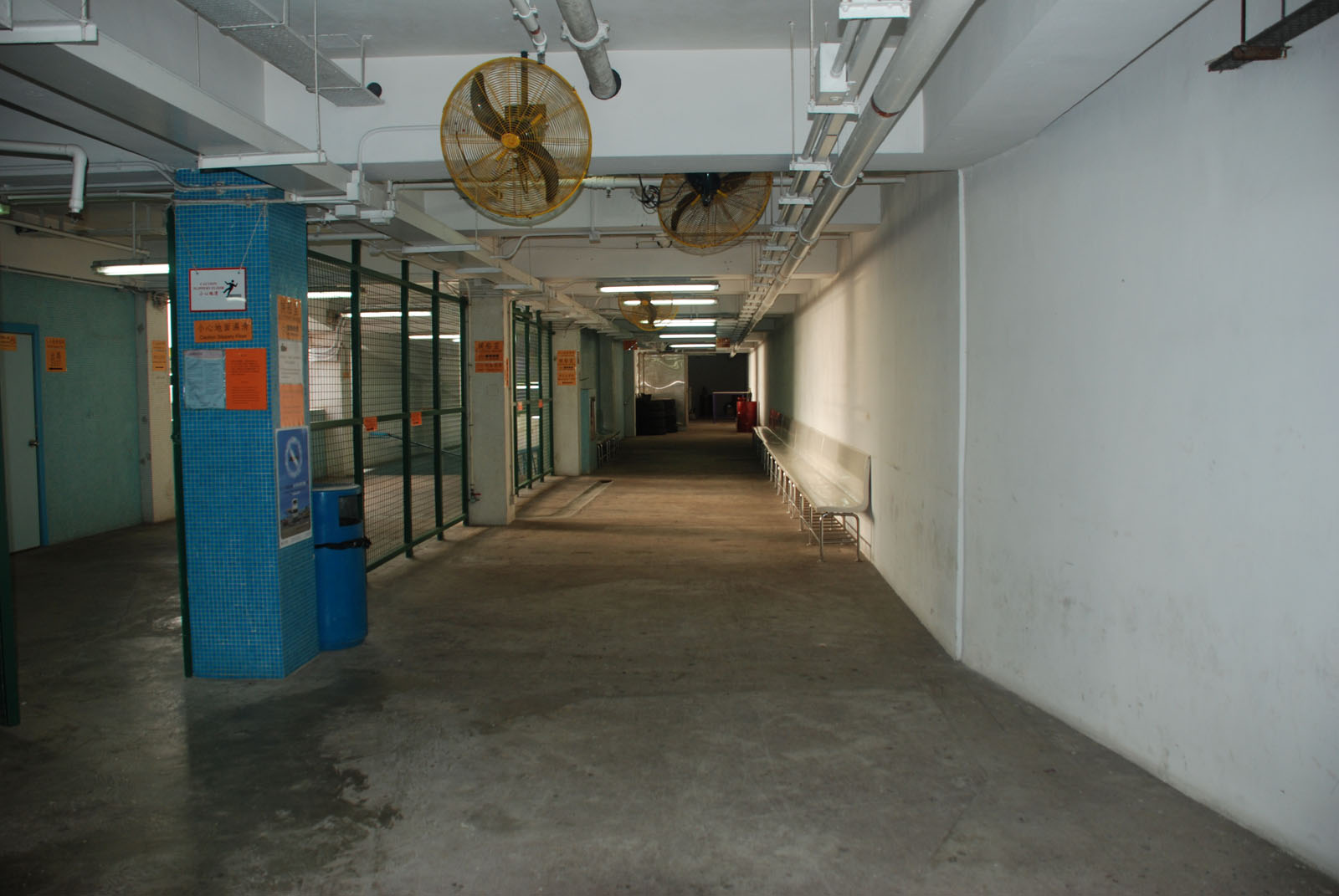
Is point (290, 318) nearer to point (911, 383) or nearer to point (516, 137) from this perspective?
point (516, 137)

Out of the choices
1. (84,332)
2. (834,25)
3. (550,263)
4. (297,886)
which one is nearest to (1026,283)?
(834,25)

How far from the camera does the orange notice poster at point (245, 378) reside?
13.2ft

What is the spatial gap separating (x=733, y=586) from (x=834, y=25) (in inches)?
147

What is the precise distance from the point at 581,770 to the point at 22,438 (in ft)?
22.3

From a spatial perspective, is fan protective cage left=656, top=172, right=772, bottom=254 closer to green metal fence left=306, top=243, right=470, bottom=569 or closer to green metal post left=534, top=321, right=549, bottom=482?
green metal fence left=306, top=243, right=470, bottom=569

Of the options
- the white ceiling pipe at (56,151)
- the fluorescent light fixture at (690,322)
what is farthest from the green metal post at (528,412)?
the white ceiling pipe at (56,151)

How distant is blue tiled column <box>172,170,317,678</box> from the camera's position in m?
4.02

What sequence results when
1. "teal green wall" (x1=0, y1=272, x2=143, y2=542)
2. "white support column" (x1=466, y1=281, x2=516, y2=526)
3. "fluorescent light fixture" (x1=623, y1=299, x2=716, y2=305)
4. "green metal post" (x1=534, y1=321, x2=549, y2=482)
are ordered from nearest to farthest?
"teal green wall" (x1=0, y1=272, x2=143, y2=542), "white support column" (x1=466, y1=281, x2=516, y2=526), "fluorescent light fixture" (x1=623, y1=299, x2=716, y2=305), "green metal post" (x1=534, y1=321, x2=549, y2=482)

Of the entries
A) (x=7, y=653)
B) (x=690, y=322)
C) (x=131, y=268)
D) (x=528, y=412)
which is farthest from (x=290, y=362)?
(x=690, y=322)

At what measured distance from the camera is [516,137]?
9.60 ft

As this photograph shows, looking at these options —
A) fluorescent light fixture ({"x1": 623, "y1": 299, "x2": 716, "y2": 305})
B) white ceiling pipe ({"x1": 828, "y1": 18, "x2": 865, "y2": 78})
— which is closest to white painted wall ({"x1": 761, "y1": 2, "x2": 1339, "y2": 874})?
white ceiling pipe ({"x1": 828, "y1": 18, "x2": 865, "y2": 78})

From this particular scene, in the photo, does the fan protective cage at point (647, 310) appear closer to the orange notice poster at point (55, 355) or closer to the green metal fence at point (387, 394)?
the green metal fence at point (387, 394)

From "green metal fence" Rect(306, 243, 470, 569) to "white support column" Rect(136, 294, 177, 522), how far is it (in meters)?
1.57

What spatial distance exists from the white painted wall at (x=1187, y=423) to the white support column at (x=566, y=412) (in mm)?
9820
